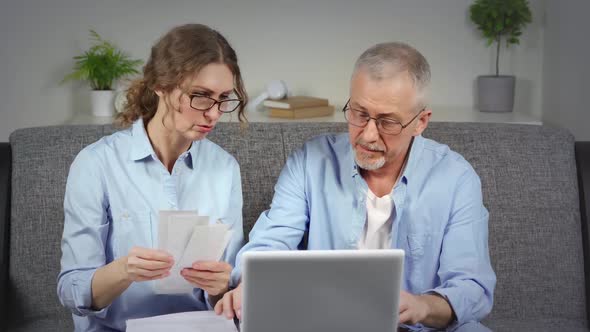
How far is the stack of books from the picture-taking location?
3.34m

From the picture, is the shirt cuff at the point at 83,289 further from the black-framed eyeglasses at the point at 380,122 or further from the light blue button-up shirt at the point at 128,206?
the black-framed eyeglasses at the point at 380,122

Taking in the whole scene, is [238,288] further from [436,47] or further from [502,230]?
[436,47]

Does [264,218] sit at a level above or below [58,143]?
below

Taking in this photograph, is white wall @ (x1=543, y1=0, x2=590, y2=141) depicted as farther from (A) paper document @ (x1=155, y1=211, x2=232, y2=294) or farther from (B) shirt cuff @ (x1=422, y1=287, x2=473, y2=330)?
(A) paper document @ (x1=155, y1=211, x2=232, y2=294)

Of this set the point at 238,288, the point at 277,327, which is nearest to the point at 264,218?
the point at 238,288

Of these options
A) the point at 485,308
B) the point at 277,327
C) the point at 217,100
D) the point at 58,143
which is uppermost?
the point at 217,100

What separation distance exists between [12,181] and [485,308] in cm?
126

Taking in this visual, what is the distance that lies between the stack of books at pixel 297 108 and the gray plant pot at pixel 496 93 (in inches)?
30.6

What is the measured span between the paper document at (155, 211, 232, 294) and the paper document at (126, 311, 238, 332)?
0.42 feet

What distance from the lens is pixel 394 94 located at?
182 cm

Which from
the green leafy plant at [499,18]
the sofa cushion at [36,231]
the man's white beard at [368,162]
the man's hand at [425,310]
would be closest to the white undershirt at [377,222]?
the man's white beard at [368,162]

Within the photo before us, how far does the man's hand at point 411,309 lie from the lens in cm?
163

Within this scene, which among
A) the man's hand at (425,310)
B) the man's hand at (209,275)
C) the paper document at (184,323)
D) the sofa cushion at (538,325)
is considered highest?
the man's hand at (209,275)

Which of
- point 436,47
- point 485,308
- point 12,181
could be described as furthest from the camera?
point 436,47
